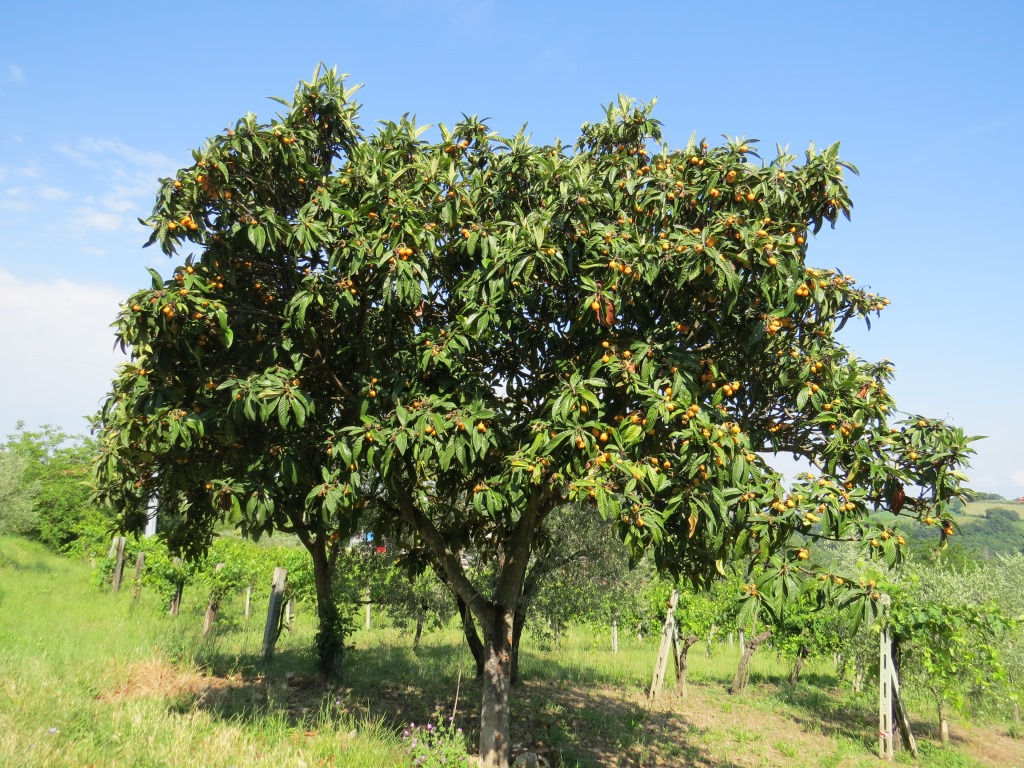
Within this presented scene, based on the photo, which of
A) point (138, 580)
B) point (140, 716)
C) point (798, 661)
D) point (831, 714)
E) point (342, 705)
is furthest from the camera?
point (138, 580)

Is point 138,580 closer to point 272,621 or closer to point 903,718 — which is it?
point 272,621

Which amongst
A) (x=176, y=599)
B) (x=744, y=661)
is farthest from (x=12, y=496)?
(x=744, y=661)

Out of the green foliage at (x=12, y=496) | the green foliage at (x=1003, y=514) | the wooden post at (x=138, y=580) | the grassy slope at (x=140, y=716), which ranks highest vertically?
the green foliage at (x=1003, y=514)

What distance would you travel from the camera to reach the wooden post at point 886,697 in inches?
415

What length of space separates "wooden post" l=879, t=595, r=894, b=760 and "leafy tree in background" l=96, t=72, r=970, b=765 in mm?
5860

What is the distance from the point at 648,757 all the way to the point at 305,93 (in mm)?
9074

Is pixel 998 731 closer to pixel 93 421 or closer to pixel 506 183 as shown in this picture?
pixel 506 183

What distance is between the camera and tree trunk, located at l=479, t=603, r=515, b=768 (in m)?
7.18

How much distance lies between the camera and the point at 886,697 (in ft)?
35.1

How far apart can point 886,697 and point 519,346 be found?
8705 mm

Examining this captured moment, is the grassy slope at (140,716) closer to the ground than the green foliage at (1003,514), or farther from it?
closer to the ground

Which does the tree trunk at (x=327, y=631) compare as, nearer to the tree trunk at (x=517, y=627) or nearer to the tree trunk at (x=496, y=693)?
the tree trunk at (x=517, y=627)

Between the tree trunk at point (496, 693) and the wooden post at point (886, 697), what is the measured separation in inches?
252

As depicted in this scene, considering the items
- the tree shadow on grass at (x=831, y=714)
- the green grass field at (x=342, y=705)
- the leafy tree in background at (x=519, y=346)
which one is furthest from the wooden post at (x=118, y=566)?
the tree shadow on grass at (x=831, y=714)
